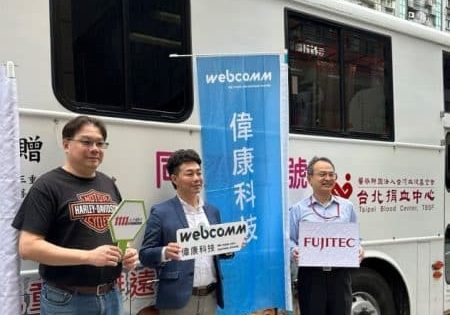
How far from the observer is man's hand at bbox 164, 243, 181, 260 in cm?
330

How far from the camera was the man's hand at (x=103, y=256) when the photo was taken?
9.04ft

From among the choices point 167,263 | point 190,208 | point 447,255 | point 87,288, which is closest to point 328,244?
point 190,208

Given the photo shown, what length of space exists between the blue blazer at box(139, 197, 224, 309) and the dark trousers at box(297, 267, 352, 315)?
107 centimetres

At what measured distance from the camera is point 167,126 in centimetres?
380

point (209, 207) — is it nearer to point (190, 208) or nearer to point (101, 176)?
point (190, 208)

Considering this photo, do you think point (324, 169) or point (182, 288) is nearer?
point (182, 288)

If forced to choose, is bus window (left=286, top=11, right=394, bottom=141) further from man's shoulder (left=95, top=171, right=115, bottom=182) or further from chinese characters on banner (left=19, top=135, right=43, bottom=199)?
chinese characters on banner (left=19, top=135, right=43, bottom=199)

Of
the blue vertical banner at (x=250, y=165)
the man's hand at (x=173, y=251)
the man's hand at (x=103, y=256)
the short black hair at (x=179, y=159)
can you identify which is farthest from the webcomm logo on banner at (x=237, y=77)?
the man's hand at (x=103, y=256)

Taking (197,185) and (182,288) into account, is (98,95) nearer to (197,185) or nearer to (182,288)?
(197,185)

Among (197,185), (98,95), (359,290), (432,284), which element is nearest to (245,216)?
(197,185)

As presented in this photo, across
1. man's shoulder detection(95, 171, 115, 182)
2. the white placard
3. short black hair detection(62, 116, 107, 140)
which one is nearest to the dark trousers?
the white placard

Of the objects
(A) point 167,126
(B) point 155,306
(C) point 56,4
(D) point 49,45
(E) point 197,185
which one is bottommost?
(B) point 155,306

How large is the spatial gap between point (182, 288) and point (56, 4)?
1.66m

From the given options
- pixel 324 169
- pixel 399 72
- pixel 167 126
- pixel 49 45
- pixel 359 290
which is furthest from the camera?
pixel 399 72
